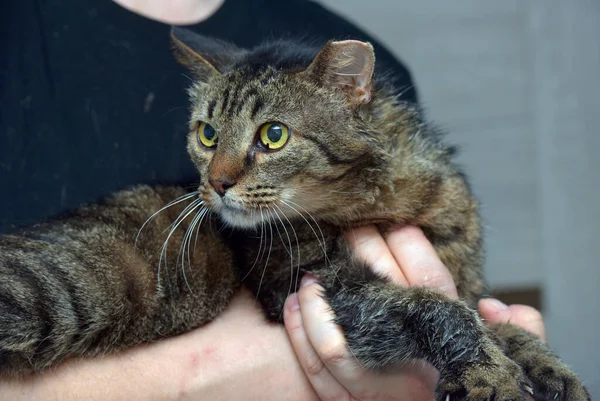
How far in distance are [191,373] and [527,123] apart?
2.39m

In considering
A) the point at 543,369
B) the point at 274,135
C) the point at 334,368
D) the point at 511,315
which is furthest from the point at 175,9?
the point at 543,369

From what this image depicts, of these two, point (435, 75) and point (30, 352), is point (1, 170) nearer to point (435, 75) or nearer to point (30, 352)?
point (30, 352)

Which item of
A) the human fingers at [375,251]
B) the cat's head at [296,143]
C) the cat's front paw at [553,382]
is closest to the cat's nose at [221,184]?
the cat's head at [296,143]

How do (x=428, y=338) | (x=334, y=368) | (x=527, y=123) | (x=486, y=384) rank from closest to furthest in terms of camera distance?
(x=486, y=384), (x=428, y=338), (x=334, y=368), (x=527, y=123)

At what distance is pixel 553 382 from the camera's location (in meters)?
1.46

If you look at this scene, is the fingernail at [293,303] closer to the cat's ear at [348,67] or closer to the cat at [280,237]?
the cat at [280,237]

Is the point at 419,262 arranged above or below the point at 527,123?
above

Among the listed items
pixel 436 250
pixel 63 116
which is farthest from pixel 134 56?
pixel 436 250

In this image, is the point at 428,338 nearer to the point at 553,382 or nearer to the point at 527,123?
the point at 553,382

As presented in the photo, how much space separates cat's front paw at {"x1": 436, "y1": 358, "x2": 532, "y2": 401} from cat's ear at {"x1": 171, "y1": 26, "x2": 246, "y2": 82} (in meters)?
0.98

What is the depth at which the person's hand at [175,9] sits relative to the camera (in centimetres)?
202

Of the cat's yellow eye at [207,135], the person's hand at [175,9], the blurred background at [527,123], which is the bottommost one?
the blurred background at [527,123]

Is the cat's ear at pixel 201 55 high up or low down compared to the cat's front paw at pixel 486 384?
up

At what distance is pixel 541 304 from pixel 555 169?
2.23 ft
